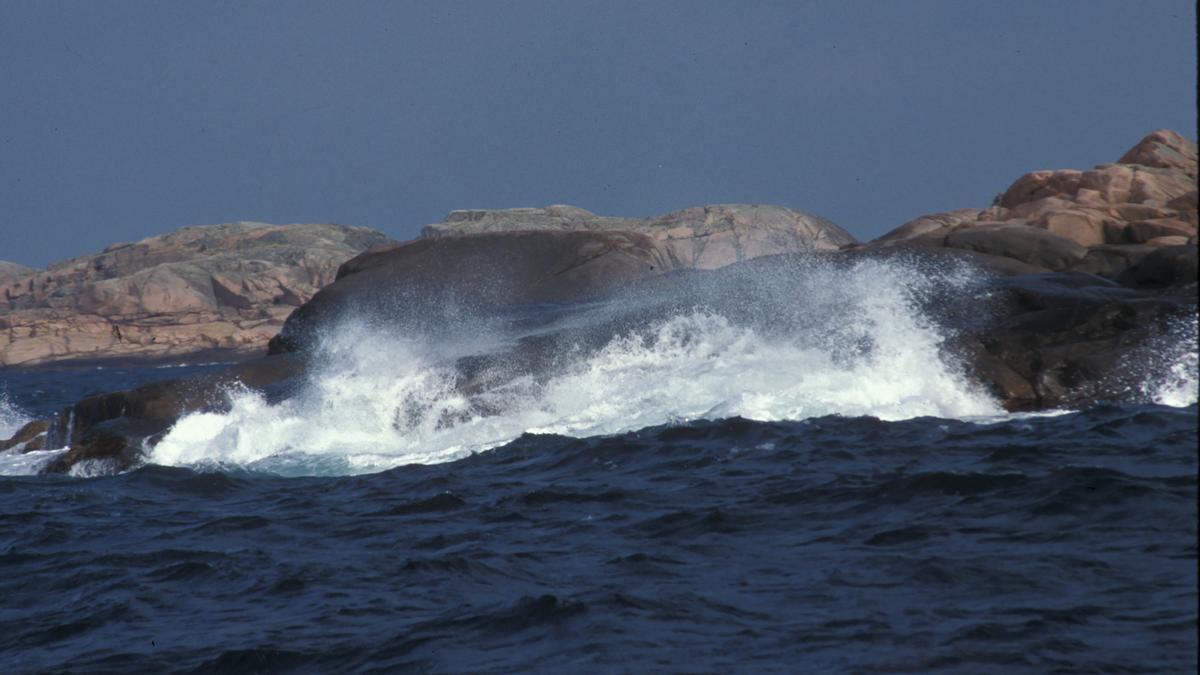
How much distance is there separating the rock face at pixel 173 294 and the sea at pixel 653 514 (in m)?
71.4

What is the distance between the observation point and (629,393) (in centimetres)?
1734

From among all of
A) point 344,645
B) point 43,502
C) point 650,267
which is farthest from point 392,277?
point 344,645

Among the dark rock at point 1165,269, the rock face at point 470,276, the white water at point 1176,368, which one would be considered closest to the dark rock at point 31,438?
the rock face at point 470,276

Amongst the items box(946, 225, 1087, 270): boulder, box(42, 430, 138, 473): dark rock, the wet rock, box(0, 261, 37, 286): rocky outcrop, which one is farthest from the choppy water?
box(0, 261, 37, 286): rocky outcrop

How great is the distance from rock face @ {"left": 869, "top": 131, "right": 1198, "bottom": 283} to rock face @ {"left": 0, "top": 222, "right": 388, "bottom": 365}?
6599 cm

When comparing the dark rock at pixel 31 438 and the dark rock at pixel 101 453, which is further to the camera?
the dark rock at pixel 31 438

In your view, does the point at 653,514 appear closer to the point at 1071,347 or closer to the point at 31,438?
the point at 1071,347

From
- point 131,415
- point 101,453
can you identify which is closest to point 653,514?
point 101,453

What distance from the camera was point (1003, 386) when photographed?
15469mm

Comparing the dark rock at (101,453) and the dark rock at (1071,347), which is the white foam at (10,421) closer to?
the dark rock at (101,453)

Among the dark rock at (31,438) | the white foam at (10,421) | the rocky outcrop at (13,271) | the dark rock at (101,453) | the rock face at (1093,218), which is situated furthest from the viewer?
the rocky outcrop at (13,271)

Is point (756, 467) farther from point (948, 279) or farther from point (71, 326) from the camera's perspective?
point (71, 326)

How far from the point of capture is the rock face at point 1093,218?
21.6m

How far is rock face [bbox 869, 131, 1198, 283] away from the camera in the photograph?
21625 mm
